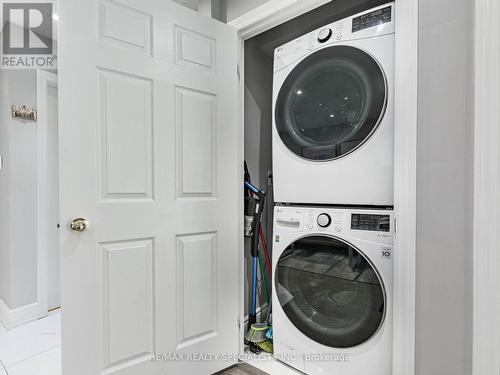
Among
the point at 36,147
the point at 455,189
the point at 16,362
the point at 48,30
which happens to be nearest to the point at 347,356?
the point at 455,189

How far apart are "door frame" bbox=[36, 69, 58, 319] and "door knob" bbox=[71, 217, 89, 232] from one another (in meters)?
1.47

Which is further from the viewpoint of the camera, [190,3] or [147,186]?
[190,3]

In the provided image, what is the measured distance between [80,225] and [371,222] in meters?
1.28

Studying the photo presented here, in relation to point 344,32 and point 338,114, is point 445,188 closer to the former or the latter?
point 338,114

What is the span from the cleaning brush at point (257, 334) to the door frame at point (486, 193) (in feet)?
4.10

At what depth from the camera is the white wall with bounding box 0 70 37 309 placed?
213 cm

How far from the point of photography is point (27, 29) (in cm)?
215

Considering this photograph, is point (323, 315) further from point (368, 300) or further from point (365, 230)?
point (365, 230)

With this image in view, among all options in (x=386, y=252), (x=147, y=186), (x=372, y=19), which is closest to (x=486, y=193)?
(x=386, y=252)

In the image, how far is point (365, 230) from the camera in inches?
50.7

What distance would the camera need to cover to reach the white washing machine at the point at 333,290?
124 cm

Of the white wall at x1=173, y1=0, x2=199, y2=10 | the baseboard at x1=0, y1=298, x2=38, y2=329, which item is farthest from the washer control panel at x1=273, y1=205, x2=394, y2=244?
the baseboard at x1=0, y1=298, x2=38, y2=329

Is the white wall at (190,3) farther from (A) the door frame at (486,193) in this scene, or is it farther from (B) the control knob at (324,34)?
(A) the door frame at (486,193)

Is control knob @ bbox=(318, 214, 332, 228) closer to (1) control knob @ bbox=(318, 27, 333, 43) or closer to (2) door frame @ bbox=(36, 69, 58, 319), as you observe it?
(1) control knob @ bbox=(318, 27, 333, 43)
